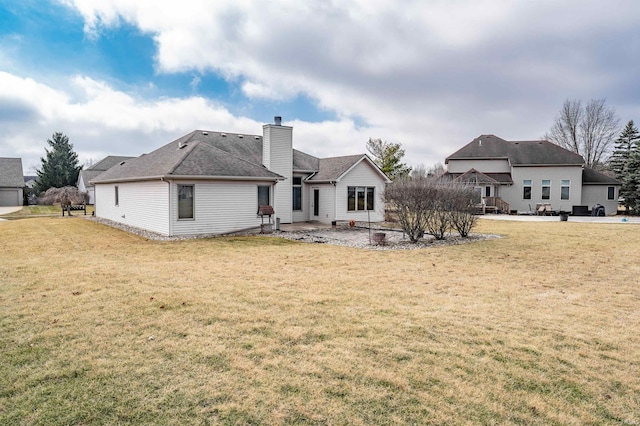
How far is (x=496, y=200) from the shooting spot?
Answer: 33.7 meters

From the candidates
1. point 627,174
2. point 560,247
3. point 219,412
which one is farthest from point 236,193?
point 627,174

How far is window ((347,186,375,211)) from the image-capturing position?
22516mm

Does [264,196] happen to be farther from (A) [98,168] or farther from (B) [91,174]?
(A) [98,168]

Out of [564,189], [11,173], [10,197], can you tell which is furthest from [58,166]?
[564,189]

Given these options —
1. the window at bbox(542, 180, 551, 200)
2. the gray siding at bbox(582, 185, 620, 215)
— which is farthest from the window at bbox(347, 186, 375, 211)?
the gray siding at bbox(582, 185, 620, 215)

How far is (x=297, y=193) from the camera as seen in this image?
23094mm

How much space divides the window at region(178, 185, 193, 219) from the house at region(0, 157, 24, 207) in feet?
126

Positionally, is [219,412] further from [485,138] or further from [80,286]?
[485,138]

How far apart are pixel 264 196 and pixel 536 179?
27.5m

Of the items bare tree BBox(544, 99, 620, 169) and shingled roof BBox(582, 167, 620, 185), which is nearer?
shingled roof BBox(582, 167, 620, 185)

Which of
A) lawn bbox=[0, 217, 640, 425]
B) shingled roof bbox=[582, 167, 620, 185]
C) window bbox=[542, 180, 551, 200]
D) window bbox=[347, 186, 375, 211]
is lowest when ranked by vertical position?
lawn bbox=[0, 217, 640, 425]

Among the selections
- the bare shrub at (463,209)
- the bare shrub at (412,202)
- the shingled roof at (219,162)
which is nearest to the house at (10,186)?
the shingled roof at (219,162)

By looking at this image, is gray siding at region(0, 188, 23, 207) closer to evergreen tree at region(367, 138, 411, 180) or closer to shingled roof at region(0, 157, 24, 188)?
shingled roof at region(0, 157, 24, 188)

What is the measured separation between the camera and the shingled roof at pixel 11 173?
42.2 metres
